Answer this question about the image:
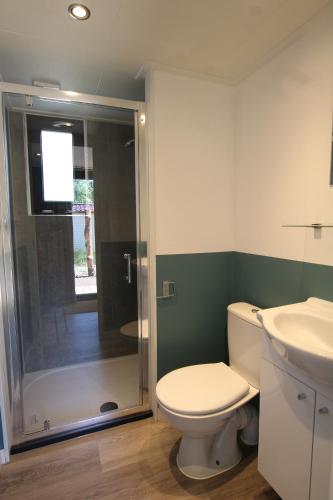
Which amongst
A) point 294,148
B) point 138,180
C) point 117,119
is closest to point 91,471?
point 138,180

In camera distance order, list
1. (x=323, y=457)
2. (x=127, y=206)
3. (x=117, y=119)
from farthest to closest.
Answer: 1. (x=127, y=206)
2. (x=117, y=119)
3. (x=323, y=457)

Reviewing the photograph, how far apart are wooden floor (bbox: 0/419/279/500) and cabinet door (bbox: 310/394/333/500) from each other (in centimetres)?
46

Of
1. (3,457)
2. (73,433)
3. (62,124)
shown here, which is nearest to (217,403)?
(73,433)

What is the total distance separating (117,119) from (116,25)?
30.9 inches

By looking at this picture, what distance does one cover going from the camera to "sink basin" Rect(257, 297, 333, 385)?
1.02 meters

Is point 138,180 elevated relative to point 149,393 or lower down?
elevated

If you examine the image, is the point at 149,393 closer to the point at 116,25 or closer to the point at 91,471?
the point at 91,471

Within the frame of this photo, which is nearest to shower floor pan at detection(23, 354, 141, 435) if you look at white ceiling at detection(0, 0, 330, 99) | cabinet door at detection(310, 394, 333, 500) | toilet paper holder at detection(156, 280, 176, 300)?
toilet paper holder at detection(156, 280, 176, 300)

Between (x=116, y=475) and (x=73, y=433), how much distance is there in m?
0.43

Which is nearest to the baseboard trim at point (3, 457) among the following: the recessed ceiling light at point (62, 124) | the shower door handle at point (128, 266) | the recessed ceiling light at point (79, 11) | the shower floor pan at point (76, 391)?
the shower floor pan at point (76, 391)

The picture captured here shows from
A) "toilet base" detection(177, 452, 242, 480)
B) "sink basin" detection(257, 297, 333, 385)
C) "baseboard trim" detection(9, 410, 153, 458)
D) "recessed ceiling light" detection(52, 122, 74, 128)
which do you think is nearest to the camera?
"sink basin" detection(257, 297, 333, 385)

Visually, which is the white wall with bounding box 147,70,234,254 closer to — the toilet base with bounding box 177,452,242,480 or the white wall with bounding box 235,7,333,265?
the white wall with bounding box 235,7,333,265

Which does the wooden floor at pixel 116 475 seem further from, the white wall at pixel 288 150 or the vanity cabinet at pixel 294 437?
the white wall at pixel 288 150

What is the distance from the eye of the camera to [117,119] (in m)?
2.18
